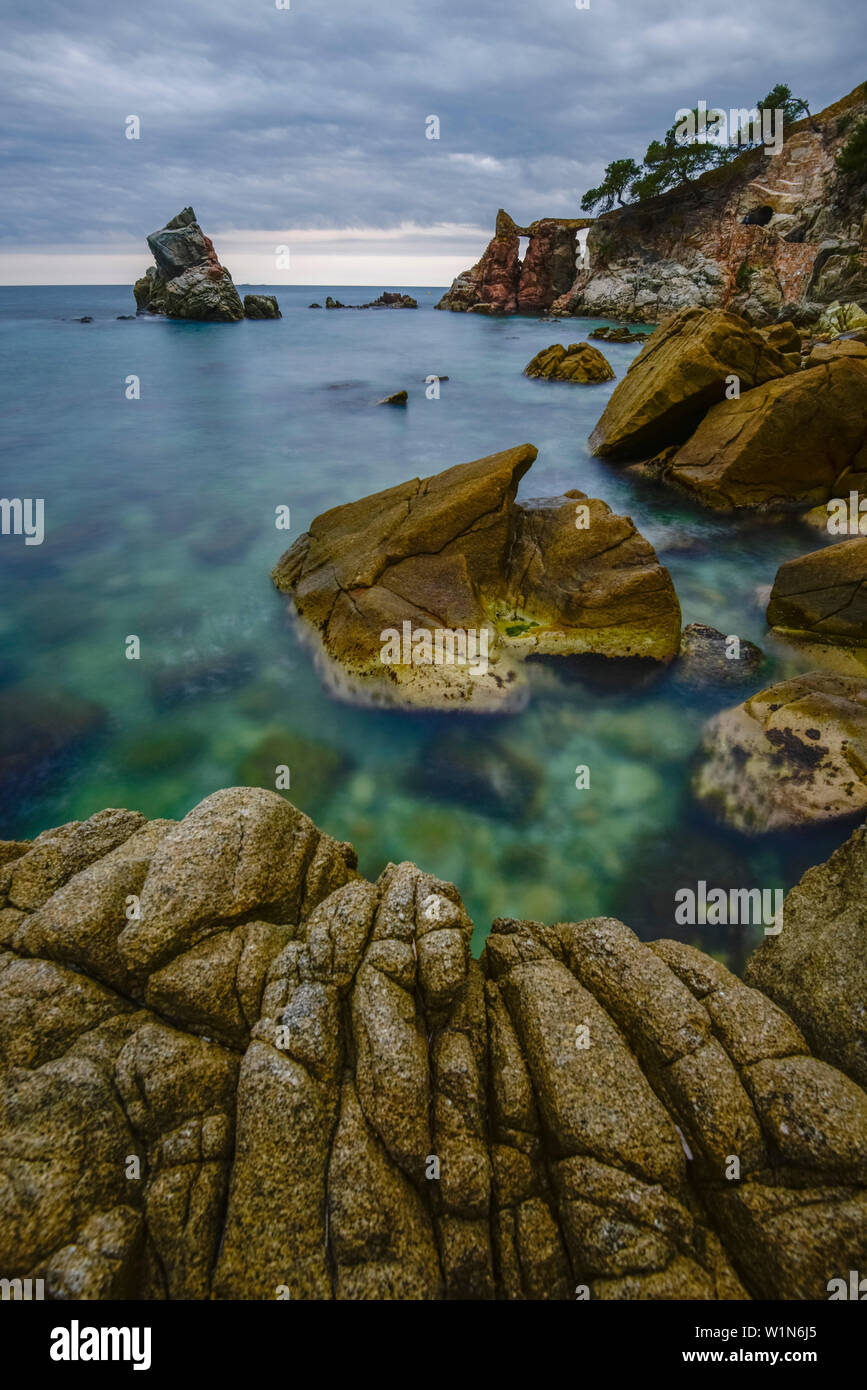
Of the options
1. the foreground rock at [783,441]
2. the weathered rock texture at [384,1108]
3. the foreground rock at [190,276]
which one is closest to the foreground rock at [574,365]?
the foreground rock at [783,441]

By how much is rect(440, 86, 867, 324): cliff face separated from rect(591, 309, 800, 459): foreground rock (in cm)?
3594

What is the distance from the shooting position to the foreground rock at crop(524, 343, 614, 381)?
143 ft

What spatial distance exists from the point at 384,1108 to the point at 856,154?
2908 inches

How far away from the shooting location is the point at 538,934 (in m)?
6.67

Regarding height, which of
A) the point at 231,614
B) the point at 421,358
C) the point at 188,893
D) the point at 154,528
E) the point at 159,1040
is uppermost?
the point at 421,358

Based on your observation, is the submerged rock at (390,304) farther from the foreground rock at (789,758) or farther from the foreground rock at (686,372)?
the foreground rock at (789,758)

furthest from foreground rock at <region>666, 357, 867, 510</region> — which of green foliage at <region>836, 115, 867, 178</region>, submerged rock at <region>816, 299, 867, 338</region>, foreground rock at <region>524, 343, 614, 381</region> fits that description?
green foliage at <region>836, 115, 867, 178</region>

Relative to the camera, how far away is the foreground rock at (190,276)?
296 ft

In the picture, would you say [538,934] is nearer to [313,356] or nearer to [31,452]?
[31,452]

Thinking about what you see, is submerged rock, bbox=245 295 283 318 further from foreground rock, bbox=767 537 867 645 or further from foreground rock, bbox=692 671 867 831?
foreground rock, bbox=692 671 867 831
